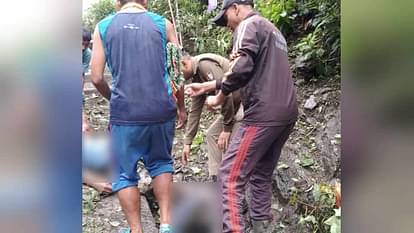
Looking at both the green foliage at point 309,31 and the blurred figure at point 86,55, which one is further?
the green foliage at point 309,31

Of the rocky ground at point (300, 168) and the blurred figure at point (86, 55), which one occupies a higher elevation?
the blurred figure at point (86, 55)

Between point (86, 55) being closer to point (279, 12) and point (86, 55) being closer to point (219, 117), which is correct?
point (219, 117)

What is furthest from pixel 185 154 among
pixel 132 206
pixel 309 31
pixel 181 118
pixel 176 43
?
pixel 309 31

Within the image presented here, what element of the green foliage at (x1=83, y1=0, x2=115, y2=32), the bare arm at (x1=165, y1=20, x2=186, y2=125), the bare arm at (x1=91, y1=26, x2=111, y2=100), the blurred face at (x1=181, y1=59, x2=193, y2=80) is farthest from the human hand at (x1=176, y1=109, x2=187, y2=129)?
the green foliage at (x1=83, y1=0, x2=115, y2=32)

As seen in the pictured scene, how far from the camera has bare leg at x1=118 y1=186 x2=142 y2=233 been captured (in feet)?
6.07

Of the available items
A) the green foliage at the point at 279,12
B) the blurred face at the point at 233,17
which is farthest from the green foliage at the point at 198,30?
the green foliage at the point at 279,12

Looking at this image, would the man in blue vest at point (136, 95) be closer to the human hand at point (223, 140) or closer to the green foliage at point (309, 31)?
the human hand at point (223, 140)

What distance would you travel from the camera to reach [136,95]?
1.78 m

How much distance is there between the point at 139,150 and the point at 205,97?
29 centimetres

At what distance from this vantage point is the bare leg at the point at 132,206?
185cm

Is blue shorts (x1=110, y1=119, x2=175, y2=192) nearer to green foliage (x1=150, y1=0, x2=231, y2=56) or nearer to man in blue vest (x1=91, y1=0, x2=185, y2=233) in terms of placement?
man in blue vest (x1=91, y1=0, x2=185, y2=233)

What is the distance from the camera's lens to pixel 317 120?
1888 millimetres
